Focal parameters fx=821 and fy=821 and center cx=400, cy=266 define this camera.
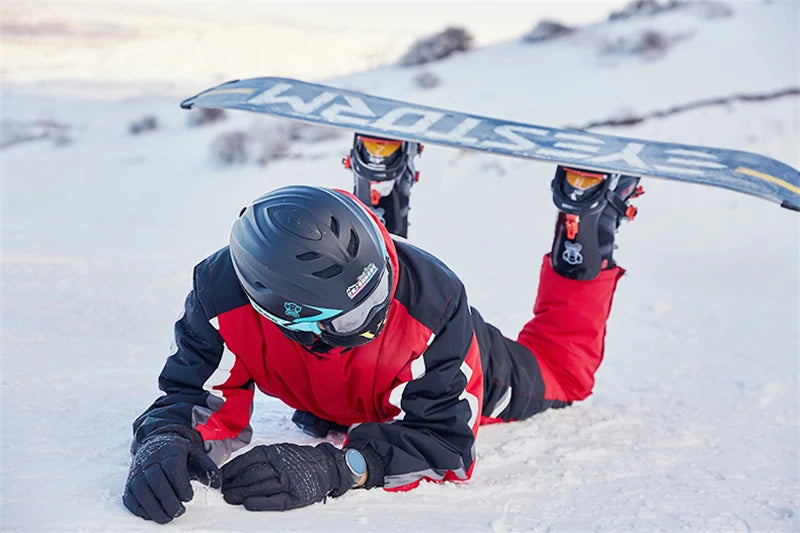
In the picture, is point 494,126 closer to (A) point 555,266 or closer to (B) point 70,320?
(A) point 555,266

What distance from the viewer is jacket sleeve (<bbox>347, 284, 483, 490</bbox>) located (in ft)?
7.45

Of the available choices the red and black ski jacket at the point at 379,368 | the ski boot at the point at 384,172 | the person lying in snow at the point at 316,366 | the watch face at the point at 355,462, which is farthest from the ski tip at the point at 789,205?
the watch face at the point at 355,462

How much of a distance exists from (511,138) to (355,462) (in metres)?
1.80

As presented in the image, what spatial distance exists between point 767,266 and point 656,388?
3.34 m

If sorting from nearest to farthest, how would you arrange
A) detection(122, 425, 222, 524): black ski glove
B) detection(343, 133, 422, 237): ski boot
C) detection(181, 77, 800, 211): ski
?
detection(122, 425, 222, 524): black ski glove, detection(181, 77, 800, 211): ski, detection(343, 133, 422, 237): ski boot

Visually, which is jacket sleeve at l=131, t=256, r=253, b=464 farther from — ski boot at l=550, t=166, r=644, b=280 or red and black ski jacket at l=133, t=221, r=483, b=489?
ski boot at l=550, t=166, r=644, b=280

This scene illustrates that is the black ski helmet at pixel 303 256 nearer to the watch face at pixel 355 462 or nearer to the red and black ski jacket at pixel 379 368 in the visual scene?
the red and black ski jacket at pixel 379 368

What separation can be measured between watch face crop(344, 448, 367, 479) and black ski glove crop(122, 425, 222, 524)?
35 cm

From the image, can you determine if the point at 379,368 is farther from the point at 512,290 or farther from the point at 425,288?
the point at 512,290

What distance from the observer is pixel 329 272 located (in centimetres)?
197

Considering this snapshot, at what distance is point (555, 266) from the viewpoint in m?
3.39

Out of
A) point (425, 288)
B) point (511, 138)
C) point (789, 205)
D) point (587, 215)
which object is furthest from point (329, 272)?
point (789, 205)

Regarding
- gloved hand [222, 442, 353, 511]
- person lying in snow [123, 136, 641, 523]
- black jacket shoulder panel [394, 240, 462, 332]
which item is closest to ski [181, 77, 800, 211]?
person lying in snow [123, 136, 641, 523]

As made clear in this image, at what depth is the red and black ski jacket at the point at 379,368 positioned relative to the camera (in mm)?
2279
